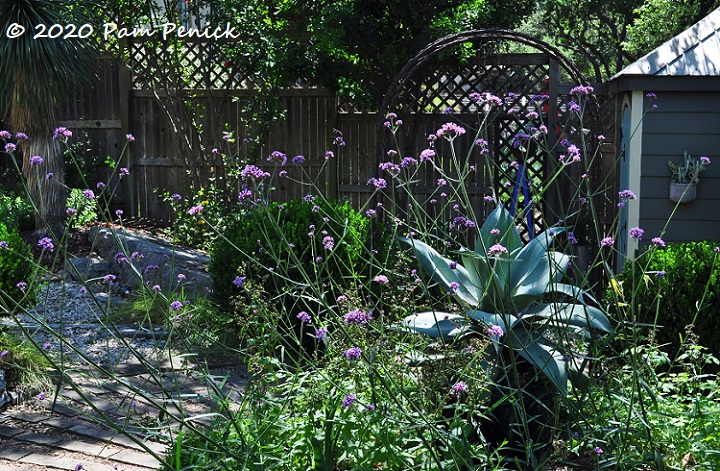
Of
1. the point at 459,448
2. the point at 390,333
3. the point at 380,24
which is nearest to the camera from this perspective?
the point at 459,448

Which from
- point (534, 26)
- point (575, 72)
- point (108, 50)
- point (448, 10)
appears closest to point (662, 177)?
point (575, 72)

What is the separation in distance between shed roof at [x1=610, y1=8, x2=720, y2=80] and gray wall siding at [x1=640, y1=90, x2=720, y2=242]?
210 millimetres

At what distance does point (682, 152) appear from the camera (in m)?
6.57

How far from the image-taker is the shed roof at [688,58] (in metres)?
6.32

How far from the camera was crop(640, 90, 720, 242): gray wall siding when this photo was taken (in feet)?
21.3

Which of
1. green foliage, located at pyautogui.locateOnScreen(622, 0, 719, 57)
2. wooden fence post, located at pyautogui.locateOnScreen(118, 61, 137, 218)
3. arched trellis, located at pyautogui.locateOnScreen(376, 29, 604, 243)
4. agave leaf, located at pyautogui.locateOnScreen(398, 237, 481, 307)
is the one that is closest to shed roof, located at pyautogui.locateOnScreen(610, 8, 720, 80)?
arched trellis, located at pyautogui.locateOnScreen(376, 29, 604, 243)

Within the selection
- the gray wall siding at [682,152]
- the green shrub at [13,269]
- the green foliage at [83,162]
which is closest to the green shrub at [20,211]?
the green foliage at [83,162]

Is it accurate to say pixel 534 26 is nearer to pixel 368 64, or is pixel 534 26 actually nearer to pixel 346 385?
pixel 368 64

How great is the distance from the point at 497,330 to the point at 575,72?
192 inches

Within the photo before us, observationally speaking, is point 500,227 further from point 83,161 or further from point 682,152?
point 83,161

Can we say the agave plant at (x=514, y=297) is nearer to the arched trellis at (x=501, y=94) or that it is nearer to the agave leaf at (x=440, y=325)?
the agave leaf at (x=440, y=325)

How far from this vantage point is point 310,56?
9359mm

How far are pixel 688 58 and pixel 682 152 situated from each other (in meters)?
0.73

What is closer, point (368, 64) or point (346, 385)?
point (346, 385)
